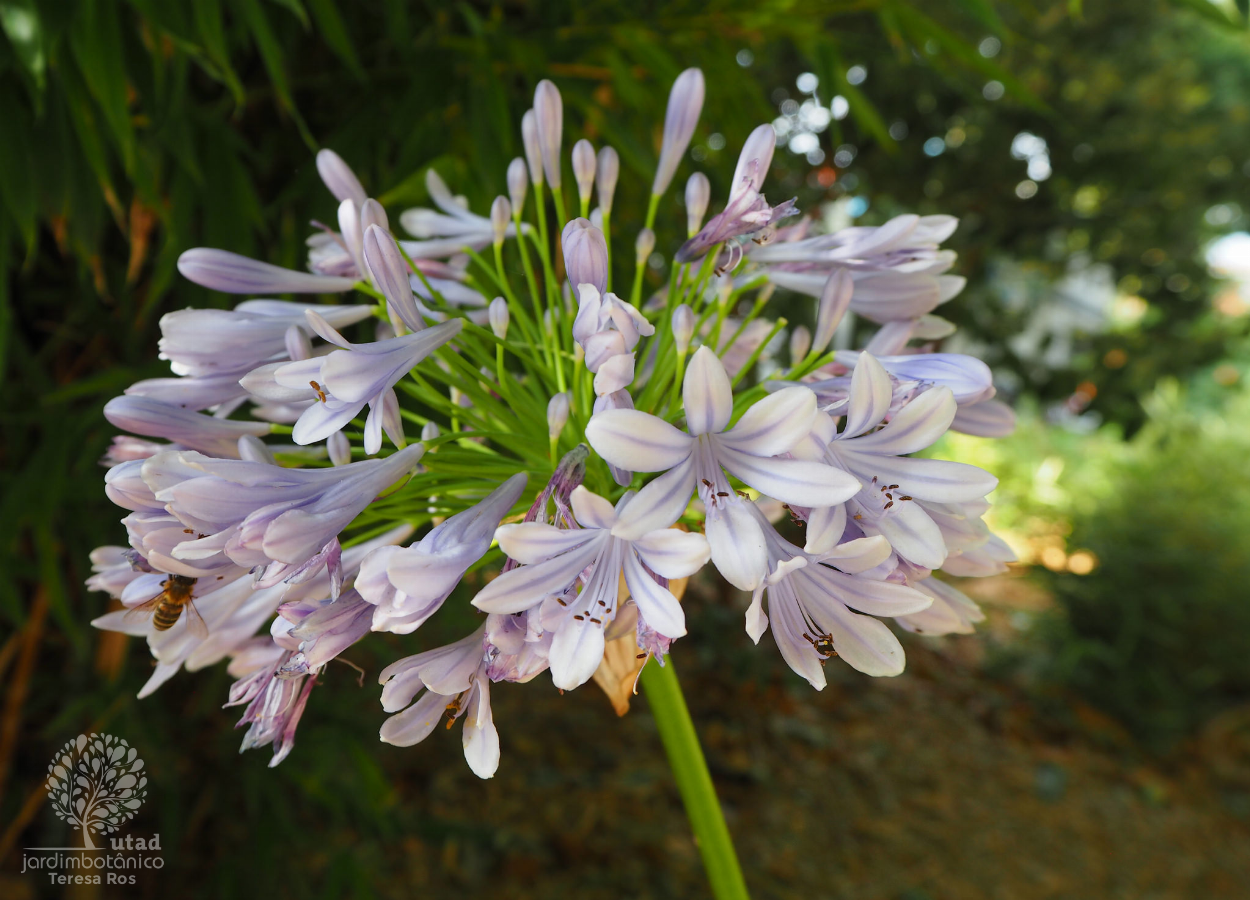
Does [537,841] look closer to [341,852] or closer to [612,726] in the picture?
[612,726]

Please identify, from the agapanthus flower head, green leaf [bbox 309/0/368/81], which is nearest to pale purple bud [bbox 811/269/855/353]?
the agapanthus flower head

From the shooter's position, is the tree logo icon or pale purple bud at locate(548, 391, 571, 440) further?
the tree logo icon

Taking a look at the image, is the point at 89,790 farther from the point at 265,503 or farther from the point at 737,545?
the point at 737,545

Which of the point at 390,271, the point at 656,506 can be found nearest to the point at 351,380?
the point at 390,271

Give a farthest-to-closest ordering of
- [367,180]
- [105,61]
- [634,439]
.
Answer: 1. [367,180]
2. [105,61]
3. [634,439]

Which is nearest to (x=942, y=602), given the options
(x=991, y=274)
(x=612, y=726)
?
(x=612, y=726)

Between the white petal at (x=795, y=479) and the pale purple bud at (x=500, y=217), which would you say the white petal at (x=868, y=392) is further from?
the pale purple bud at (x=500, y=217)

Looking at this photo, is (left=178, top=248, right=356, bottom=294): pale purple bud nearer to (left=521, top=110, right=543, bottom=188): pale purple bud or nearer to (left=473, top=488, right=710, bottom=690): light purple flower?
(left=521, top=110, right=543, bottom=188): pale purple bud
